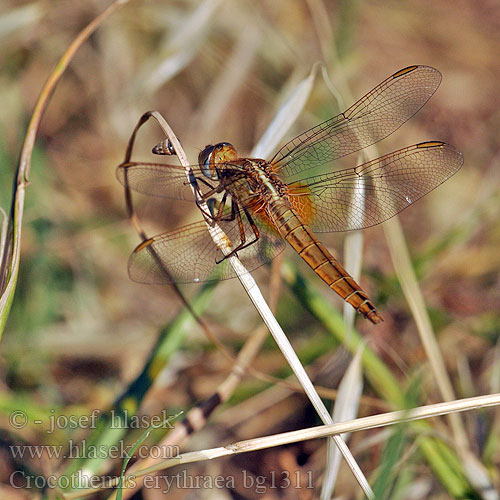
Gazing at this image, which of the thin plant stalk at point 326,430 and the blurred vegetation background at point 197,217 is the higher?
the blurred vegetation background at point 197,217

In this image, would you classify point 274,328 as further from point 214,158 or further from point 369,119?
point 369,119

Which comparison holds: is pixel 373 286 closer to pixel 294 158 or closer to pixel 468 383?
pixel 468 383

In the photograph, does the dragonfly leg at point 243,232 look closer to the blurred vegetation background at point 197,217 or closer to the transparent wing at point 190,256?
the transparent wing at point 190,256

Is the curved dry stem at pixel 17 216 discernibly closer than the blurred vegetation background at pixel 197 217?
Yes

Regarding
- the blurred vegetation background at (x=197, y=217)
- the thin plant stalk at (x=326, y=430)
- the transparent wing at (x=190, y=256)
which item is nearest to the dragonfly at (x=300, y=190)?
the transparent wing at (x=190, y=256)

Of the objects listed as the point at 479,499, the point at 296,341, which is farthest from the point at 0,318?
the point at 479,499

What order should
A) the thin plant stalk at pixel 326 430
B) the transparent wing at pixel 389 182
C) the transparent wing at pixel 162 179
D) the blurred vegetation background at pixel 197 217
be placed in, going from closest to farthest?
the thin plant stalk at pixel 326 430
the transparent wing at pixel 162 179
the transparent wing at pixel 389 182
the blurred vegetation background at pixel 197 217
